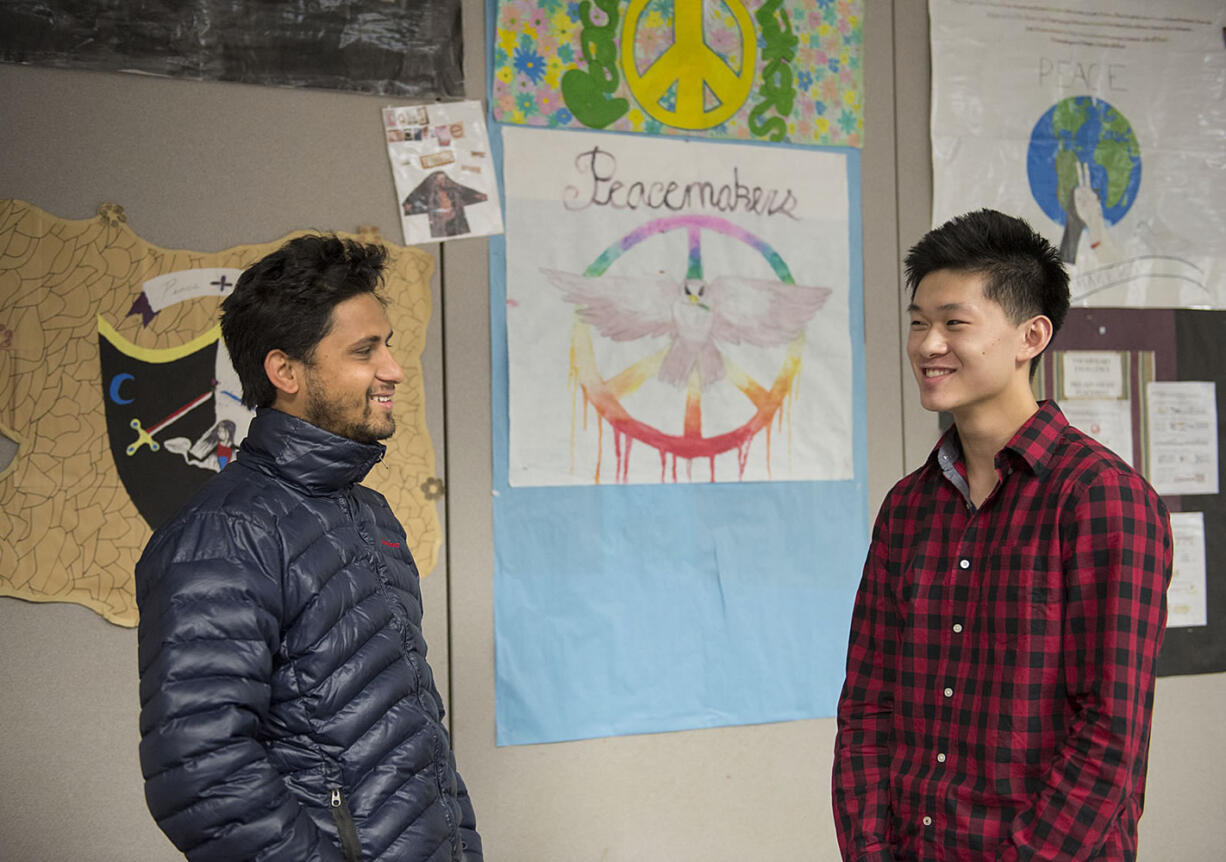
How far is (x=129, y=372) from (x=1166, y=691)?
2.78 metres

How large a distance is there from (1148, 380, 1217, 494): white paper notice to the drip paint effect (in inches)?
42.7

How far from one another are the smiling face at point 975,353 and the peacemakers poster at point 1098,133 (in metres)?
1.48

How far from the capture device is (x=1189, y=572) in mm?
3027

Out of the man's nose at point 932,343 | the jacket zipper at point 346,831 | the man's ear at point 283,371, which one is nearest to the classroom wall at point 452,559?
the man's ear at point 283,371

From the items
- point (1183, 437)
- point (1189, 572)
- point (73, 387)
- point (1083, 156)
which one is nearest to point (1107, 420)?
point (1183, 437)

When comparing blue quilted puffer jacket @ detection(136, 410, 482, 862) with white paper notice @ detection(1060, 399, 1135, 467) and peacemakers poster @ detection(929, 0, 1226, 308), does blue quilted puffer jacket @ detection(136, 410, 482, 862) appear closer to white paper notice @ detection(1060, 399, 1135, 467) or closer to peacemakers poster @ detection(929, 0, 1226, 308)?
peacemakers poster @ detection(929, 0, 1226, 308)

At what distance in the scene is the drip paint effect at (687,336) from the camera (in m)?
2.56

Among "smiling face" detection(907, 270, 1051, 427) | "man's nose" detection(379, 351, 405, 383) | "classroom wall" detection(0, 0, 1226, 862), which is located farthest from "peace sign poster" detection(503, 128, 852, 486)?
"smiling face" detection(907, 270, 1051, 427)

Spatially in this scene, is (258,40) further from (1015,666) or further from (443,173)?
(1015,666)

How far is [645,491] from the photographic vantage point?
2.59 metres

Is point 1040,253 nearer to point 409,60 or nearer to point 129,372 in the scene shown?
point 409,60

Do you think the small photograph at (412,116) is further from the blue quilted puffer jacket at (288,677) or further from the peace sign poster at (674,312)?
the blue quilted puffer jacket at (288,677)

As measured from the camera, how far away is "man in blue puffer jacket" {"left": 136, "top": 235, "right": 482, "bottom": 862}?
126 centimetres

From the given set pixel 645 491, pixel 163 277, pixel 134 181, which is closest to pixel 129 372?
pixel 163 277
